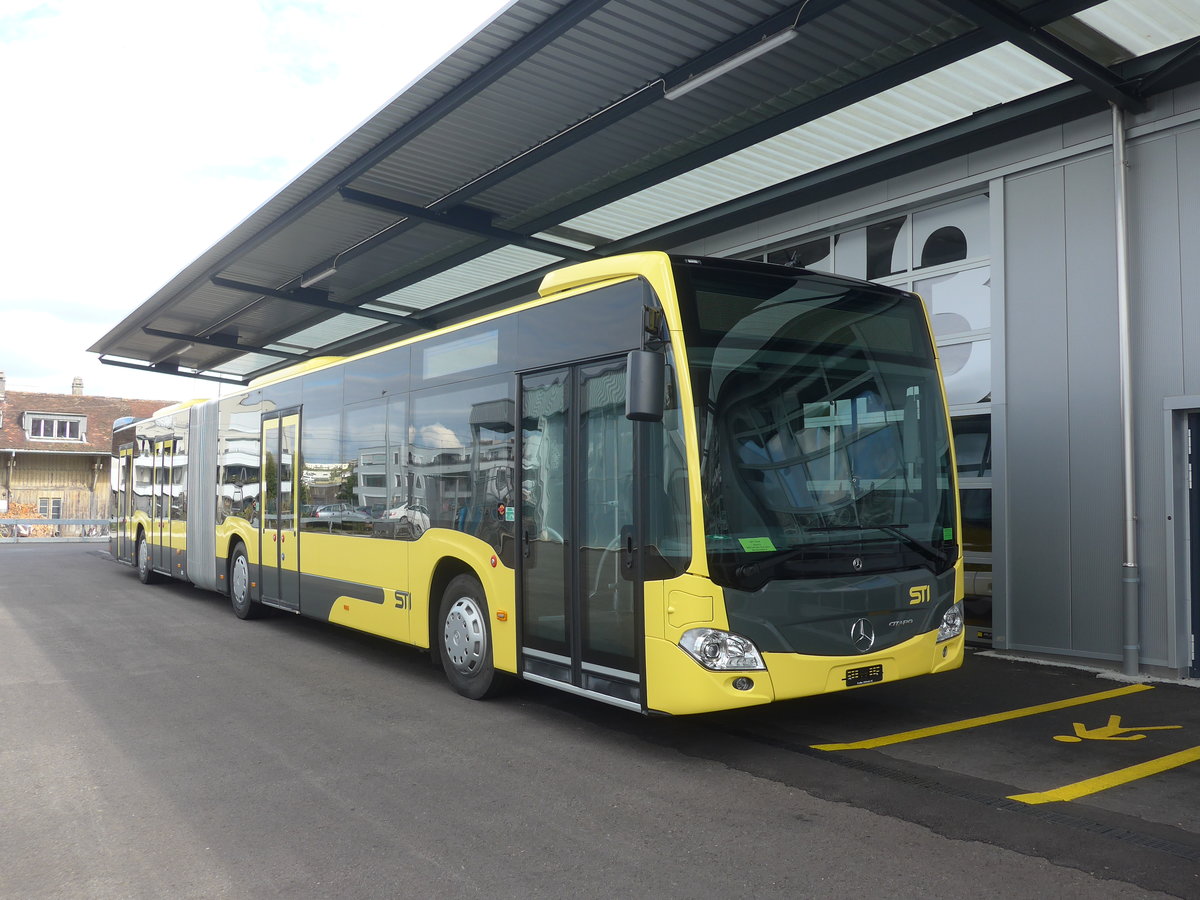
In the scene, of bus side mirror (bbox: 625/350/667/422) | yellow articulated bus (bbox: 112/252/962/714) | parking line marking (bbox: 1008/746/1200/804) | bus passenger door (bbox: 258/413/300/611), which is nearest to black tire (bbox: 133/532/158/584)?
bus passenger door (bbox: 258/413/300/611)

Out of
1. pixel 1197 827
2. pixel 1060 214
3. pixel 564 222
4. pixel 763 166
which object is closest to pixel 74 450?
pixel 564 222

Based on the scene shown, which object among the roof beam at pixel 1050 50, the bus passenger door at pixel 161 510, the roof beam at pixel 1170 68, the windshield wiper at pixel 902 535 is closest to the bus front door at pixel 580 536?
the windshield wiper at pixel 902 535

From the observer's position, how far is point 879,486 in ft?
20.5

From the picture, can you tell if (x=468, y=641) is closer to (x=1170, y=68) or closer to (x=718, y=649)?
(x=718, y=649)

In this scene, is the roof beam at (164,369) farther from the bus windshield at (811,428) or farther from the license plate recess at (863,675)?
the license plate recess at (863,675)

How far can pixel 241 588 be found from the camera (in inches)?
502

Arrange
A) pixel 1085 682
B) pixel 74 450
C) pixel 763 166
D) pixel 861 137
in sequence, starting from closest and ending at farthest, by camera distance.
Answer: pixel 1085 682 < pixel 861 137 < pixel 763 166 < pixel 74 450

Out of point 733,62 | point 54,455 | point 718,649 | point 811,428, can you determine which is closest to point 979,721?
point 718,649

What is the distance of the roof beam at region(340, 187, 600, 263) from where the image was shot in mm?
13078

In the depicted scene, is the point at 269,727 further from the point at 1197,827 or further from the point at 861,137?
the point at 861,137

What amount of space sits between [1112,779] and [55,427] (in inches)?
2077

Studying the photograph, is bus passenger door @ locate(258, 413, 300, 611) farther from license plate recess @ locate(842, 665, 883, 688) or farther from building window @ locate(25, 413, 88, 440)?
building window @ locate(25, 413, 88, 440)

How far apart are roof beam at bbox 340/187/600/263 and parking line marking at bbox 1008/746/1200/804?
10.8 metres

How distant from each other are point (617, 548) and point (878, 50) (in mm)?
5826
